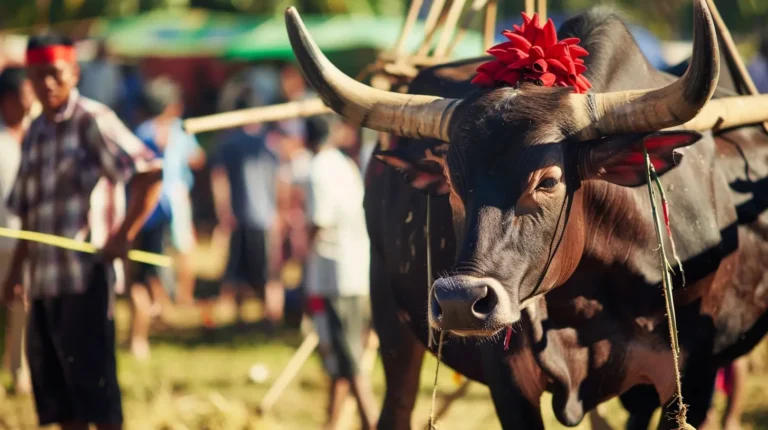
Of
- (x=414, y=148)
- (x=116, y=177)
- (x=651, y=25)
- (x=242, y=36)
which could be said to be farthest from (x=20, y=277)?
(x=651, y=25)

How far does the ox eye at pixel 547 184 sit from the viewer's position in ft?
12.6

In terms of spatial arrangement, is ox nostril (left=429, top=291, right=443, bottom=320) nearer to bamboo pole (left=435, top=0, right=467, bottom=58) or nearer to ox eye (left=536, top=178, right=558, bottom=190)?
ox eye (left=536, top=178, right=558, bottom=190)

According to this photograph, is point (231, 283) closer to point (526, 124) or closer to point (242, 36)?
point (242, 36)

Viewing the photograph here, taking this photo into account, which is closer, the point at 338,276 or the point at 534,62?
the point at 534,62

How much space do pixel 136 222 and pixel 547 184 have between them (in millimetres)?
2388

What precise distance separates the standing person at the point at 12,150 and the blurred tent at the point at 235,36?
6453 mm

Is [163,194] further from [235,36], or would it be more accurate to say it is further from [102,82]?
[235,36]

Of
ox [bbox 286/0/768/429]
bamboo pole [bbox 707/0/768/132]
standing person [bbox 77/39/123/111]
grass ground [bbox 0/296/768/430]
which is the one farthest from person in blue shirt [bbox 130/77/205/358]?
bamboo pole [bbox 707/0/768/132]

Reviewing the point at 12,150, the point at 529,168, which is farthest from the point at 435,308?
the point at 12,150

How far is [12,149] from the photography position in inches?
311

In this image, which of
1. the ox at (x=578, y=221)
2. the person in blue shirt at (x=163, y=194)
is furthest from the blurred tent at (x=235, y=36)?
the ox at (x=578, y=221)

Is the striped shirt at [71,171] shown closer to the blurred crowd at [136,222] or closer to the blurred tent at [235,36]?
the blurred crowd at [136,222]

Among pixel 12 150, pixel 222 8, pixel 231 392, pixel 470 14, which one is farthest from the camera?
pixel 222 8

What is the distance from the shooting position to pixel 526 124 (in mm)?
3885
